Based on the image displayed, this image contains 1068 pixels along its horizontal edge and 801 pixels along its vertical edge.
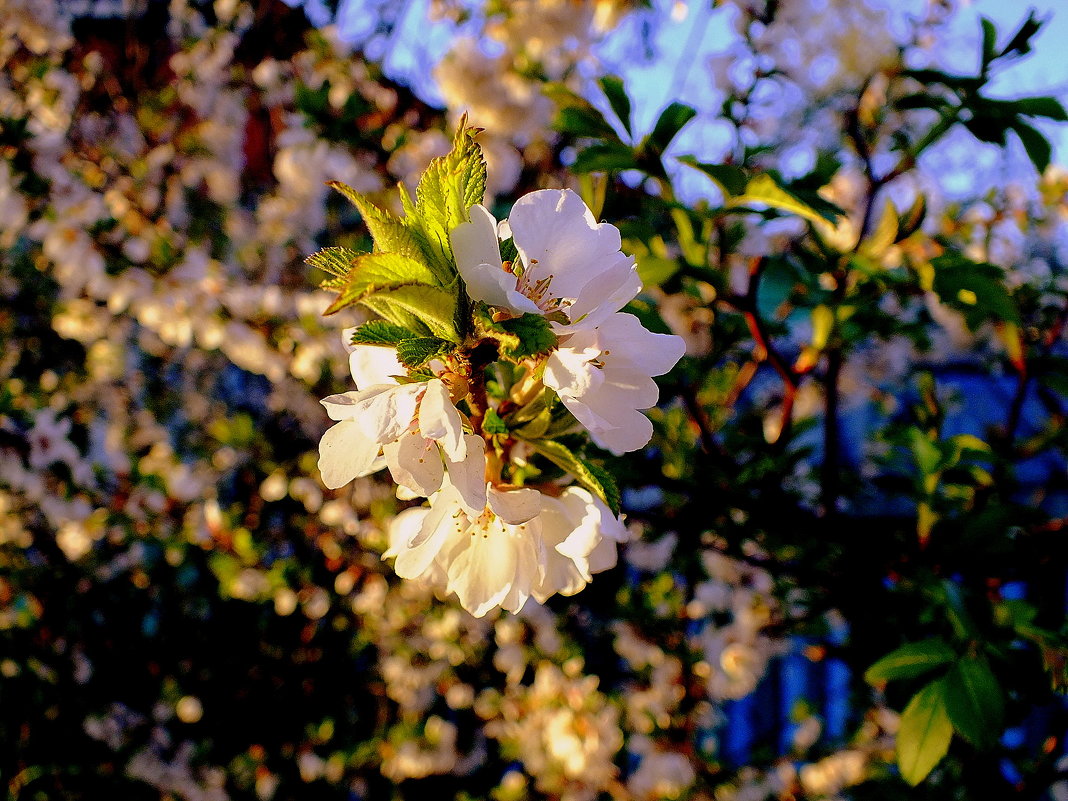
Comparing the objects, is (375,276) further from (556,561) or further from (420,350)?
(556,561)

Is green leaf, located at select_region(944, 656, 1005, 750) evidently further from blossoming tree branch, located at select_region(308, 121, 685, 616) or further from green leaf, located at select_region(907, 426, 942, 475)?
blossoming tree branch, located at select_region(308, 121, 685, 616)

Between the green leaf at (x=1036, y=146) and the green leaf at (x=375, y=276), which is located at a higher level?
the green leaf at (x=1036, y=146)

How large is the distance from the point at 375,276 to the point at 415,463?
0.45ft

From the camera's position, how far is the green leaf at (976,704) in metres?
0.69

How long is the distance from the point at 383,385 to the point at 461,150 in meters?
0.18

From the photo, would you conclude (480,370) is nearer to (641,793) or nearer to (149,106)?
(641,793)

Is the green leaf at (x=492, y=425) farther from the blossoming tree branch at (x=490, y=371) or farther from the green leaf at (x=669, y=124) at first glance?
the green leaf at (x=669, y=124)

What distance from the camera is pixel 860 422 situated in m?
3.39

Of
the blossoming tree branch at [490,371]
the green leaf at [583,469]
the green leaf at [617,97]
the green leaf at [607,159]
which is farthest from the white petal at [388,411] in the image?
the green leaf at [617,97]

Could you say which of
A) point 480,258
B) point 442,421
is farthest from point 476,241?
point 442,421

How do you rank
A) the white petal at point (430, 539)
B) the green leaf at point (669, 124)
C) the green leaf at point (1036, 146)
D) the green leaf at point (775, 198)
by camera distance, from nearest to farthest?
the white petal at point (430, 539)
the green leaf at point (775, 198)
the green leaf at point (669, 124)
the green leaf at point (1036, 146)

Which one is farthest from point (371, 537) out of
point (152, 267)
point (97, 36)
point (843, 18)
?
point (843, 18)

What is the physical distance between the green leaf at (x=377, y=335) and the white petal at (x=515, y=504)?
0.13 metres

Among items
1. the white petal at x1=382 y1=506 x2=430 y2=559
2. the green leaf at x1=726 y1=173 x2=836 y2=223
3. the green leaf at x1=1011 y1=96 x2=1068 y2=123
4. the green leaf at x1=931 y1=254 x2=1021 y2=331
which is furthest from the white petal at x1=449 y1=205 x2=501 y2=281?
the green leaf at x1=1011 y1=96 x2=1068 y2=123
